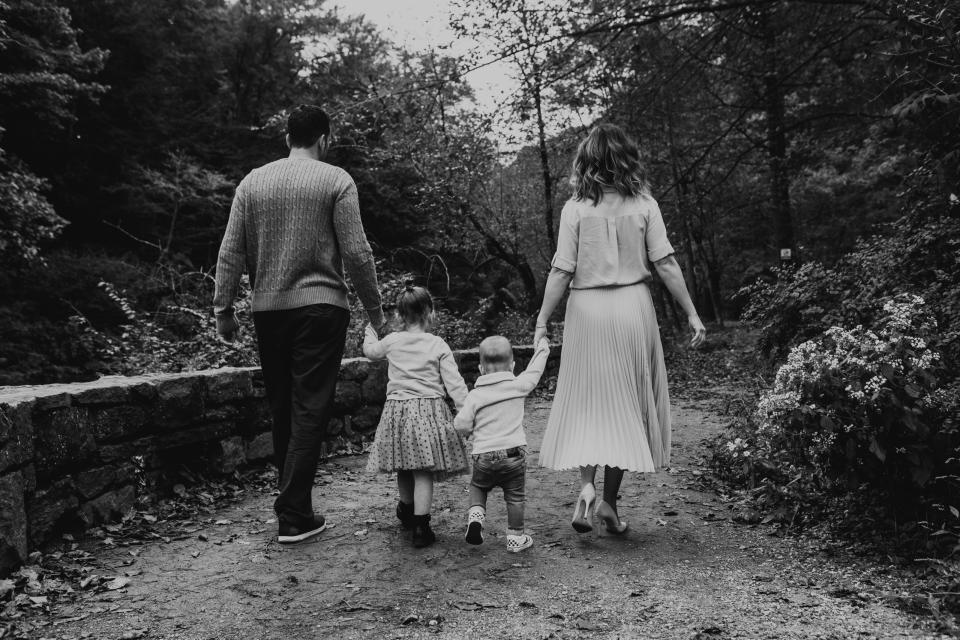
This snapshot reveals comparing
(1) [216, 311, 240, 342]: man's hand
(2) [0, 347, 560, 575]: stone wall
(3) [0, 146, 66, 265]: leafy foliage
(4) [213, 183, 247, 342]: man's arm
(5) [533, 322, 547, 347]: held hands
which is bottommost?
(2) [0, 347, 560, 575]: stone wall

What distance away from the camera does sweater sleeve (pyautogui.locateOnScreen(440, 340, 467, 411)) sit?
366 cm

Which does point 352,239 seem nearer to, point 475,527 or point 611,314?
point 611,314

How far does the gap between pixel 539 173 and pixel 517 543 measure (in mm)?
17257

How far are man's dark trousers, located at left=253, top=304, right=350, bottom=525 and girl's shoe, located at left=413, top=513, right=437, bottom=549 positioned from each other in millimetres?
597

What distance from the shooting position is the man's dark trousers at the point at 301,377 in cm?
362

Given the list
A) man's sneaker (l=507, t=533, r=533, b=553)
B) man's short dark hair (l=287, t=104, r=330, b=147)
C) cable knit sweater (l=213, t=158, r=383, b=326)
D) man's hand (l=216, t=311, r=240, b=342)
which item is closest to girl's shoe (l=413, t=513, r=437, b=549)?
man's sneaker (l=507, t=533, r=533, b=553)

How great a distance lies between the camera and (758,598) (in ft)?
9.11

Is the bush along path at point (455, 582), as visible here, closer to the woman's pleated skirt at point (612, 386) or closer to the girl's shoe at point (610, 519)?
the girl's shoe at point (610, 519)

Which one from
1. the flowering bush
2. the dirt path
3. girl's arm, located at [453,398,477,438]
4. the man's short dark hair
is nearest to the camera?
the dirt path

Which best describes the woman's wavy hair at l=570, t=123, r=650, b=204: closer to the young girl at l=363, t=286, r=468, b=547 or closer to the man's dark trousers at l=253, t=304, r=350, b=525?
the young girl at l=363, t=286, r=468, b=547

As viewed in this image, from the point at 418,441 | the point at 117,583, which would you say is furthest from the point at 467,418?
the point at 117,583

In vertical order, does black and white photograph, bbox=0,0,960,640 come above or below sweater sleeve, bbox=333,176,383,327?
below

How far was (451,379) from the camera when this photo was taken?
3.72 meters

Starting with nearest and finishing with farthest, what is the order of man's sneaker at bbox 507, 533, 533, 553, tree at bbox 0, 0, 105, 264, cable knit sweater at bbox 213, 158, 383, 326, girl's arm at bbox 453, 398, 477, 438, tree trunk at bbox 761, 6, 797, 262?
1. man's sneaker at bbox 507, 533, 533, 553
2. girl's arm at bbox 453, 398, 477, 438
3. cable knit sweater at bbox 213, 158, 383, 326
4. tree trunk at bbox 761, 6, 797, 262
5. tree at bbox 0, 0, 105, 264
